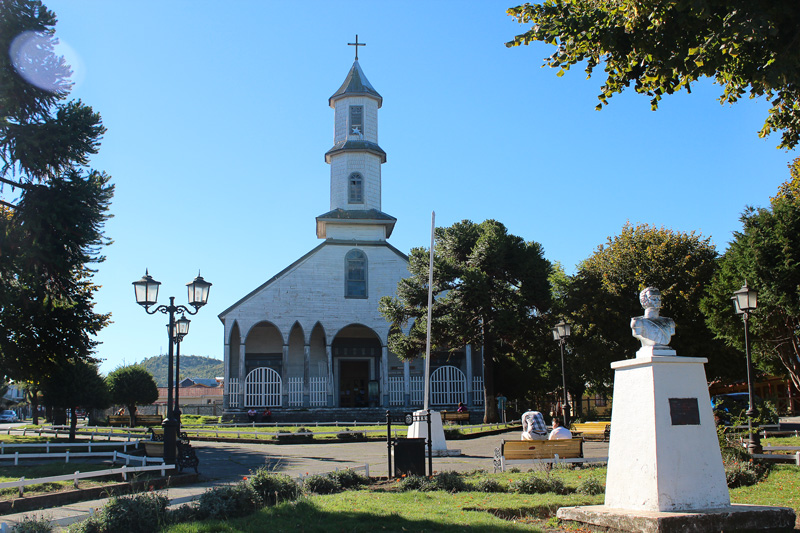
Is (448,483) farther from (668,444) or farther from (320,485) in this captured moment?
(668,444)

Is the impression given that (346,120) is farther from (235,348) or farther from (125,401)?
(125,401)

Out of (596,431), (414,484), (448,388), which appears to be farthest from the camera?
(448,388)

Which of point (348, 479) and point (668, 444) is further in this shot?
point (348, 479)

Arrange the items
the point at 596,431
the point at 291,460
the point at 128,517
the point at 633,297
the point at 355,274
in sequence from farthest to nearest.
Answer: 1. the point at 355,274
2. the point at 633,297
3. the point at 596,431
4. the point at 291,460
5. the point at 128,517

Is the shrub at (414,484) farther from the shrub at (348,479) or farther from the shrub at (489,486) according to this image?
the shrub at (348,479)

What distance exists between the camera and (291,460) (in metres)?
17.3

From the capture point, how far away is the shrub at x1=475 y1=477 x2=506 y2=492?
1043cm

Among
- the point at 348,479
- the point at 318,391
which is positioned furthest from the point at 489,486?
the point at 318,391

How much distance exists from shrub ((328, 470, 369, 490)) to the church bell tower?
2947 centimetres

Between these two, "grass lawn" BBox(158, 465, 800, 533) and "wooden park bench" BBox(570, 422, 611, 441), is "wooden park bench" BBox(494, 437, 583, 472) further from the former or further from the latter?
"wooden park bench" BBox(570, 422, 611, 441)

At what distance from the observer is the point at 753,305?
15336 mm

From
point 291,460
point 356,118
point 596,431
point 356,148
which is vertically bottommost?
point 291,460

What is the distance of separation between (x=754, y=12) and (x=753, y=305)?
9617 mm

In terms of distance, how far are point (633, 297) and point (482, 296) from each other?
808 centimetres
